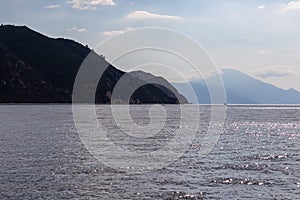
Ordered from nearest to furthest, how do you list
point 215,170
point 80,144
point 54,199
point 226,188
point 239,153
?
point 54,199 → point 226,188 → point 215,170 → point 239,153 → point 80,144

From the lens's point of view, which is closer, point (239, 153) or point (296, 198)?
point (296, 198)

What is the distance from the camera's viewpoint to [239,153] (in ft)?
227

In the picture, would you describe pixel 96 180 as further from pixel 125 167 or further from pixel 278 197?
pixel 278 197

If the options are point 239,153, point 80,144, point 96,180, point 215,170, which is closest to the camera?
point 96,180

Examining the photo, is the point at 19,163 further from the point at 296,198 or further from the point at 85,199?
the point at 296,198

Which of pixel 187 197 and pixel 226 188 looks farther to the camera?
pixel 226 188

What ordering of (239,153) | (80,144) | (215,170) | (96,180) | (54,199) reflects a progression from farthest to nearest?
(80,144)
(239,153)
(215,170)
(96,180)
(54,199)

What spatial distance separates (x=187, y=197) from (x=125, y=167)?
53.8ft

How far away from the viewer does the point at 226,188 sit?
41031 mm

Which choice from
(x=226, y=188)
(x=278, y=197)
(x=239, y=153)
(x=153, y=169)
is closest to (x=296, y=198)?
(x=278, y=197)

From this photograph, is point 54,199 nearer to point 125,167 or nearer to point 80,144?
point 125,167

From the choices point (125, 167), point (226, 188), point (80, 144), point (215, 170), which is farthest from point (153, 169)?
point (80, 144)

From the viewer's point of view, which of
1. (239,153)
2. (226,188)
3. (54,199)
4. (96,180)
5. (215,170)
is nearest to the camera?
(54,199)

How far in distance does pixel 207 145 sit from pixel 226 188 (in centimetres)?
3935
